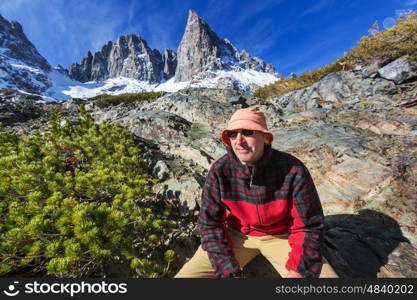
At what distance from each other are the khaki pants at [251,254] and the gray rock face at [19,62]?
184673 mm

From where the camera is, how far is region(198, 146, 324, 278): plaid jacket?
8.45 feet

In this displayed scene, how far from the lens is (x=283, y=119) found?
977cm

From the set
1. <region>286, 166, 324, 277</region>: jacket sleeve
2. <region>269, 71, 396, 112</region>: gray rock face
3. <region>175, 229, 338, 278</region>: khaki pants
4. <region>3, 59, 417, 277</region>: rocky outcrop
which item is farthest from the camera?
<region>269, 71, 396, 112</region>: gray rock face

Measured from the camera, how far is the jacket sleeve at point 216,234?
8.61 feet

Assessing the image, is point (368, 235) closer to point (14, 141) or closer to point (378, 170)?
point (378, 170)

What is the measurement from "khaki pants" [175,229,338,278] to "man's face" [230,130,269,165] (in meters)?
1.28

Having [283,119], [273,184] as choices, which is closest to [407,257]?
[273,184]

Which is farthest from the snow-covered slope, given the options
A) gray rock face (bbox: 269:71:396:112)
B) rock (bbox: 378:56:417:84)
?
rock (bbox: 378:56:417:84)

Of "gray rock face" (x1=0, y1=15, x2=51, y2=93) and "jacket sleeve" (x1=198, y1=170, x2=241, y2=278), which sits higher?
"gray rock face" (x1=0, y1=15, x2=51, y2=93)

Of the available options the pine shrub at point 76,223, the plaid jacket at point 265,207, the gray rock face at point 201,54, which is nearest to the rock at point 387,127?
the plaid jacket at point 265,207

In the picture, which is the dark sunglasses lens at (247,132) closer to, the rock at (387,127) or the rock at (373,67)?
the rock at (387,127)

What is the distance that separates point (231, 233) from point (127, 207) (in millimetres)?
1797

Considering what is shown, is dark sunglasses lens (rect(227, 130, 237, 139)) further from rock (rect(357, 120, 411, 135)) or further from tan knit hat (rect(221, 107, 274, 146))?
rock (rect(357, 120, 411, 135))

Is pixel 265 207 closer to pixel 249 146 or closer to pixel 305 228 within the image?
pixel 305 228
